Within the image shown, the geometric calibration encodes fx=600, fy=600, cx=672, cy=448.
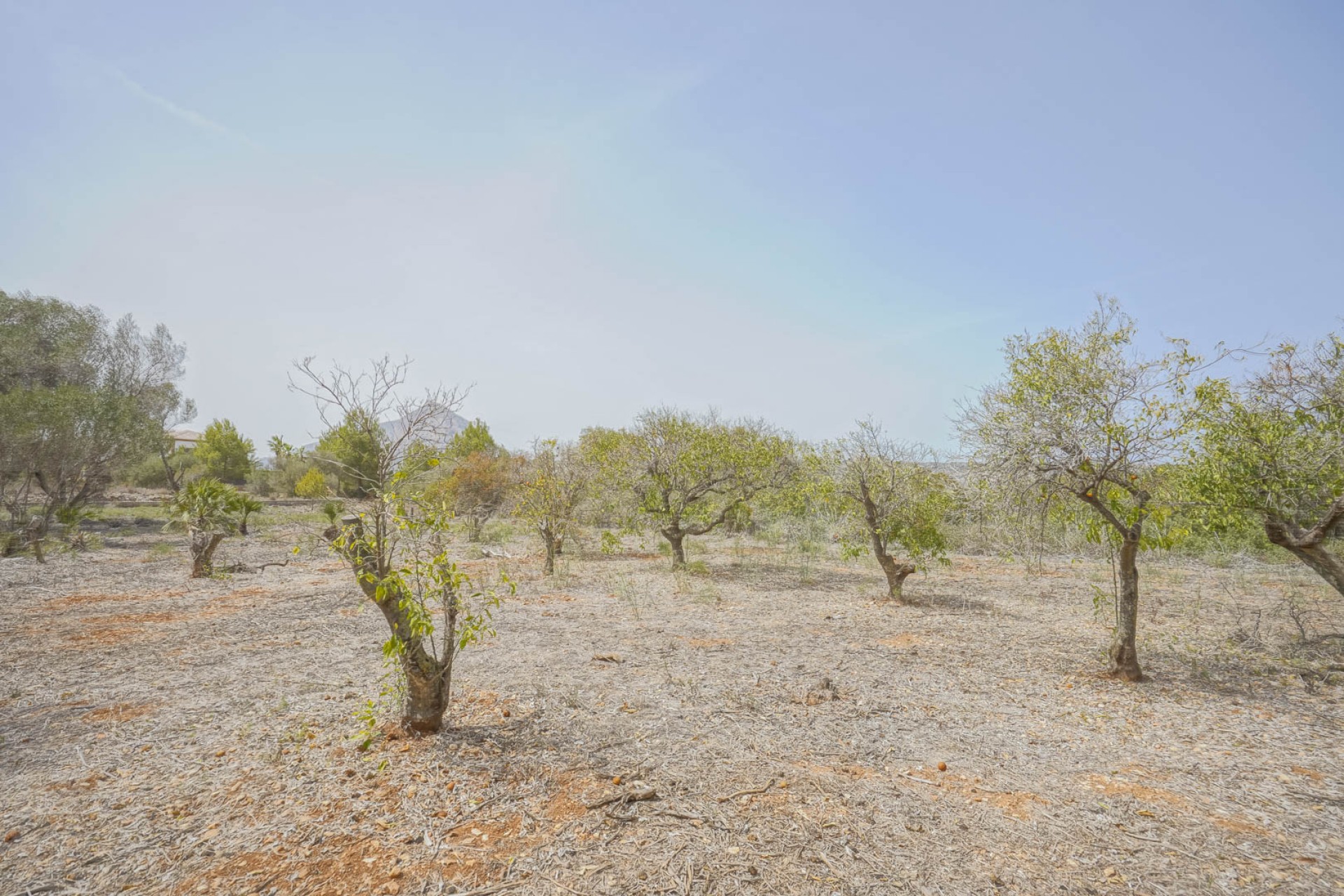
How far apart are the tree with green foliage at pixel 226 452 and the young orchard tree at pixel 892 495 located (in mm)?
46835

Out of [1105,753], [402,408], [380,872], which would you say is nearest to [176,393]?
[402,408]

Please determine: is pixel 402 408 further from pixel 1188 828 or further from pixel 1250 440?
pixel 1250 440

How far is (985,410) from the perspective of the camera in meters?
7.13

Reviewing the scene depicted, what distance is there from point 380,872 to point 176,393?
119 feet

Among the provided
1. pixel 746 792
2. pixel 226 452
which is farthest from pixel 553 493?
pixel 226 452

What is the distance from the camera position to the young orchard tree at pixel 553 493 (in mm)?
14867

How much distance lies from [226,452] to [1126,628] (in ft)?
181

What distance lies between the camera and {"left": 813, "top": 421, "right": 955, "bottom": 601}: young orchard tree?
1172cm

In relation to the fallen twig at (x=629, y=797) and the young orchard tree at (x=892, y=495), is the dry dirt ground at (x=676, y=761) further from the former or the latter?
the young orchard tree at (x=892, y=495)

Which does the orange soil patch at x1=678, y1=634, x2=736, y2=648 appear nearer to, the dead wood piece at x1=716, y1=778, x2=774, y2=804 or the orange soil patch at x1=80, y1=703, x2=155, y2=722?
the dead wood piece at x1=716, y1=778, x2=774, y2=804

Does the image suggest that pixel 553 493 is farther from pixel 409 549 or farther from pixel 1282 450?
pixel 1282 450

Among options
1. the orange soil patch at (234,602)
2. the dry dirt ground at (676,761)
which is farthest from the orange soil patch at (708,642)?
the orange soil patch at (234,602)

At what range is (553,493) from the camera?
15.0 m

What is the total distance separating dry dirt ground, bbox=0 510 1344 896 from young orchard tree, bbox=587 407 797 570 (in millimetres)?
6274
